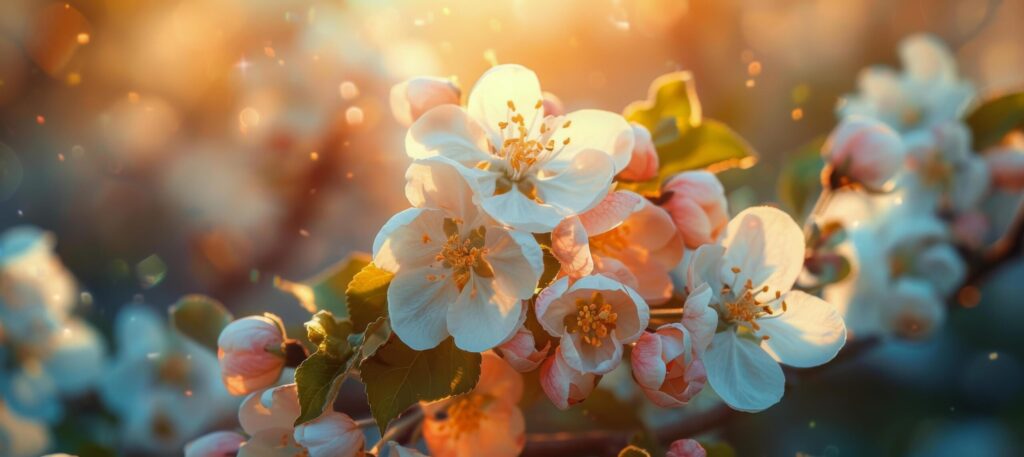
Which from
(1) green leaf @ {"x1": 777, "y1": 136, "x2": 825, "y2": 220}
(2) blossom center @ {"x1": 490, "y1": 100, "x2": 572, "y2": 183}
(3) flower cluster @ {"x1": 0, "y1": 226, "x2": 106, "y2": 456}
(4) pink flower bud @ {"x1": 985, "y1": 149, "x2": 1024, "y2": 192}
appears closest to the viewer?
(2) blossom center @ {"x1": 490, "y1": 100, "x2": 572, "y2": 183}

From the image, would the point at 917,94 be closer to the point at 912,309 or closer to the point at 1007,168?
the point at 1007,168

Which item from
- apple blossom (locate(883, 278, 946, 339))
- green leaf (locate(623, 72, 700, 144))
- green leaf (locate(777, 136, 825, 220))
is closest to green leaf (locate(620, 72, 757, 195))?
green leaf (locate(623, 72, 700, 144))

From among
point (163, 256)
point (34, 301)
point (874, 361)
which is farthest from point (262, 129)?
point (874, 361)

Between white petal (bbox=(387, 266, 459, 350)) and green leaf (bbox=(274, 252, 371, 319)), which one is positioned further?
green leaf (bbox=(274, 252, 371, 319))

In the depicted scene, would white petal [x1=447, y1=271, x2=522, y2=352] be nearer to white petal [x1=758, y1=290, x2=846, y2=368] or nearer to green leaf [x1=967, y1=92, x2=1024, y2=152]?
white petal [x1=758, y1=290, x2=846, y2=368]

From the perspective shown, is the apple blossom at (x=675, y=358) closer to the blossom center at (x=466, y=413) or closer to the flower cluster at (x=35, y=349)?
the blossom center at (x=466, y=413)

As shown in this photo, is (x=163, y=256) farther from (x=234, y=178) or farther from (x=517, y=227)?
(x=517, y=227)
